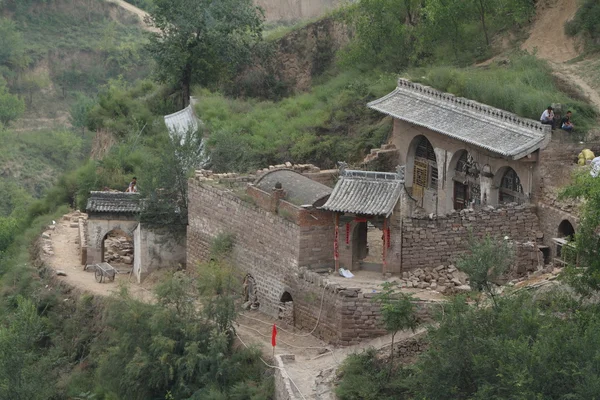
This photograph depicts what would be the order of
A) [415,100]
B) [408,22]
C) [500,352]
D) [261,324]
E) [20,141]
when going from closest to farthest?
[500,352], [261,324], [415,100], [408,22], [20,141]

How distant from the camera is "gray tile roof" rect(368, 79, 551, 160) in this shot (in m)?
30.9

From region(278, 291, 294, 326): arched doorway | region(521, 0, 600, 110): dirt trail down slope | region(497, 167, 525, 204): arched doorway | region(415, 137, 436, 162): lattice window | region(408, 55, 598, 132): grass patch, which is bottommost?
region(278, 291, 294, 326): arched doorway

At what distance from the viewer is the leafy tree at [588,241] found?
2489cm

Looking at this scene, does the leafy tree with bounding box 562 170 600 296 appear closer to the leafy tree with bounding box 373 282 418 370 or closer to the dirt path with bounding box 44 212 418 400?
the leafy tree with bounding box 373 282 418 370

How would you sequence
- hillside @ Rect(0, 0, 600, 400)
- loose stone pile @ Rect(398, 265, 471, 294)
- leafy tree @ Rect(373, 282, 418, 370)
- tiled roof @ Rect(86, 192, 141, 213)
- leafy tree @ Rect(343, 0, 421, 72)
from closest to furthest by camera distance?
hillside @ Rect(0, 0, 600, 400), leafy tree @ Rect(373, 282, 418, 370), loose stone pile @ Rect(398, 265, 471, 294), tiled roof @ Rect(86, 192, 141, 213), leafy tree @ Rect(343, 0, 421, 72)

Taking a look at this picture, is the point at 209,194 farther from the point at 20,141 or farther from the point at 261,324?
the point at 20,141

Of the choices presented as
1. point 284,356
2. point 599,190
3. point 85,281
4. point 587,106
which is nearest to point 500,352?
point 599,190

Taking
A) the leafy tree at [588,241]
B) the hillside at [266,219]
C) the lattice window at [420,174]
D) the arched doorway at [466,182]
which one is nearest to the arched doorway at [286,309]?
the hillside at [266,219]

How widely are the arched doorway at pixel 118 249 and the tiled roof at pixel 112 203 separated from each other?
796mm

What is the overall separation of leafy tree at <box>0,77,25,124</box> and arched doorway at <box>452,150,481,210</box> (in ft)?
144

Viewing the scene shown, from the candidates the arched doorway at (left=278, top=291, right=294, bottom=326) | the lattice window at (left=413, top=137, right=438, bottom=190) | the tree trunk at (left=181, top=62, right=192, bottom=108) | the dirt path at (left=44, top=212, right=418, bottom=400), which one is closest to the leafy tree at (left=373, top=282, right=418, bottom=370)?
the dirt path at (left=44, top=212, right=418, bottom=400)

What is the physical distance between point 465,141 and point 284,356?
7.41 meters

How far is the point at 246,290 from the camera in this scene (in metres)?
31.6

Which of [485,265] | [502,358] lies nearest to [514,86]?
[485,265]
